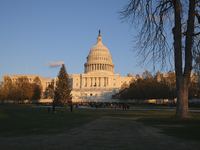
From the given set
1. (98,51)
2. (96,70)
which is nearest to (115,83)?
(96,70)

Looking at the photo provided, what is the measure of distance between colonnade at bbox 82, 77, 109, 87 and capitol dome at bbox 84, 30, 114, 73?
7.62m

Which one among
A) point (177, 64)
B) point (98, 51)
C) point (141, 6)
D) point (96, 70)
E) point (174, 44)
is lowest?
point (177, 64)

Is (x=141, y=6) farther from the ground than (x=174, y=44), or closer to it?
farther from the ground

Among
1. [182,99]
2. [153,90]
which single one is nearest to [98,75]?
[153,90]

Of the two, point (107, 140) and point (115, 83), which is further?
point (115, 83)

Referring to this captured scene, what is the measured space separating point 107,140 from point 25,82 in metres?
83.4

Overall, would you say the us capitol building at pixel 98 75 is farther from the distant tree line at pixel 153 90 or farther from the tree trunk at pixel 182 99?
the tree trunk at pixel 182 99

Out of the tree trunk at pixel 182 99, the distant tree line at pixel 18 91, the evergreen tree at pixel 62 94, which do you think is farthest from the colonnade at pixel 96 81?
the tree trunk at pixel 182 99

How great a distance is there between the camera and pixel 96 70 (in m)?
146

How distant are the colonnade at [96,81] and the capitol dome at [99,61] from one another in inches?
300

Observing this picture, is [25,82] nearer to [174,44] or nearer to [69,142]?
[174,44]

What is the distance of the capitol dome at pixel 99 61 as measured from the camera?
484 feet

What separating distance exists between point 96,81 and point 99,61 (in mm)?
14334

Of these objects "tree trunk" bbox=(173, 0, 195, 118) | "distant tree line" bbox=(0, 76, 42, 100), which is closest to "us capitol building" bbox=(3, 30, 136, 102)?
"distant tree line" bbox=(0, 76, 42, 100)
